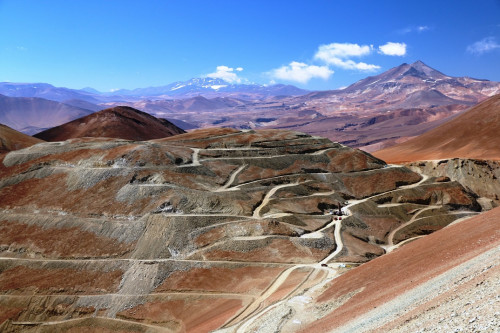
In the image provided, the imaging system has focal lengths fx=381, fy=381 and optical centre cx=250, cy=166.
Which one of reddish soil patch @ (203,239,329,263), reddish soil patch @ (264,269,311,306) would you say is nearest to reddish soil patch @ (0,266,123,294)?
reddish soil patch @ (203,239,329,263)

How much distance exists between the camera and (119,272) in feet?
230

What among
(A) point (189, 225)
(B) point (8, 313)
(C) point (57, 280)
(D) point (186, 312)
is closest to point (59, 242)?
(C) point (57, 280)

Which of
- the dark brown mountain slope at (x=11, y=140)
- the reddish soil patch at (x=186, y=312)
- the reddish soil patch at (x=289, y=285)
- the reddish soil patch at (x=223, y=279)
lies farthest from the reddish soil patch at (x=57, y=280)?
the dark brown mountain slope at (x=11, y=140)

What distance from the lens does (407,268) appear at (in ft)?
145

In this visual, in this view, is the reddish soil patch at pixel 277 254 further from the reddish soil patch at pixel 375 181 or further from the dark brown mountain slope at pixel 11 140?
the dark brown mountain slope at pixel 11 140

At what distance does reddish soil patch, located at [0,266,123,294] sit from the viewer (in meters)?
66.7

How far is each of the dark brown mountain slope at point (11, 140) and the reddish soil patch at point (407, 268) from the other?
153877 mm

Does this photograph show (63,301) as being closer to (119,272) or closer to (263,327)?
(119,272)

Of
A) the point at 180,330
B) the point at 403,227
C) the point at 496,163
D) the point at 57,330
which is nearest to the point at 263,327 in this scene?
the point at 180,330

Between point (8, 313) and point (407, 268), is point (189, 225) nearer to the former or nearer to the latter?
point (8, 313)

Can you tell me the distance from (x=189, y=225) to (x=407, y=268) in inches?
1811

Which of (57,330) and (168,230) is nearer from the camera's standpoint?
(57,330)

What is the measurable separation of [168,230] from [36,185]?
40.5 meters

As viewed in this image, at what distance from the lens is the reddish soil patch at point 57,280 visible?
66688 millimetres
